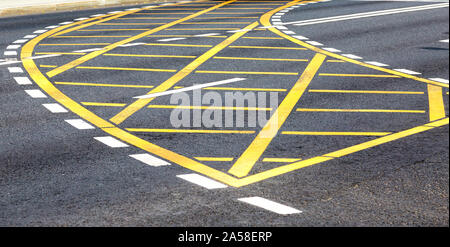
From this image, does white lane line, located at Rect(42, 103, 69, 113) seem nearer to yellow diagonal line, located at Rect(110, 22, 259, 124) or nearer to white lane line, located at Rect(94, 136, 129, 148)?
yellow diagonal line, located at Rect(110, 22, 259, 124)

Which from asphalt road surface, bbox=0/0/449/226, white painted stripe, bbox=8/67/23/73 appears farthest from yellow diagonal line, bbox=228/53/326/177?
white painted stripe, bbox=8/67/23/73

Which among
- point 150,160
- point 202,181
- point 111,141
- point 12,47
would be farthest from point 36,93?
point 202,181

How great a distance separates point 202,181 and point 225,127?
222 centimetres

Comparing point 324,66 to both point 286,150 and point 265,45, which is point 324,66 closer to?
point 265,45

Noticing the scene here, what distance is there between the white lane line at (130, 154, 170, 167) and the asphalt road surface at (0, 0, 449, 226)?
0.03 m

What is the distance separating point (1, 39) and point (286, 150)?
9.93 metres

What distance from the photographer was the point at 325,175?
7867mm

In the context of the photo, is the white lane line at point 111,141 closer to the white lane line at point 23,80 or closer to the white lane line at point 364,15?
the white lane line at point 23,80

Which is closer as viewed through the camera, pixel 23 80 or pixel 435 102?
pixel 435 102

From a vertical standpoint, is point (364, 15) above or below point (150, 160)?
below

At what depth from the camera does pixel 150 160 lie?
843 centimetres

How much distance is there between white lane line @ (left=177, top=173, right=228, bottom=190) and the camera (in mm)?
7571

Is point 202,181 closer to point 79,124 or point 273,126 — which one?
point 273,126

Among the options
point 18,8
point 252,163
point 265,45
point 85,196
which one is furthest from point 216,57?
point 18,8
